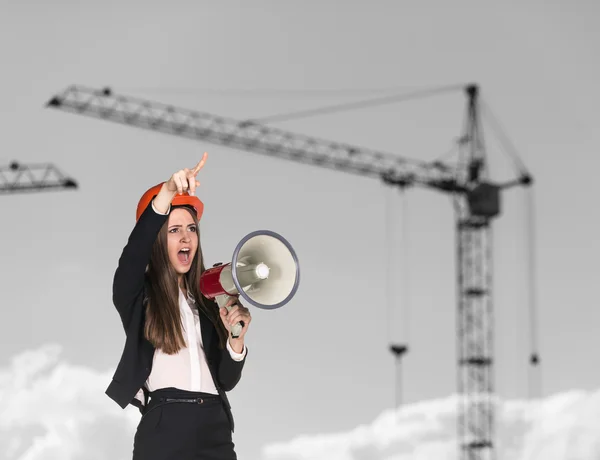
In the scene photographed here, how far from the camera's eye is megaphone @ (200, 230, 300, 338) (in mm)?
4312

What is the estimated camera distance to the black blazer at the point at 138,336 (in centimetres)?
437

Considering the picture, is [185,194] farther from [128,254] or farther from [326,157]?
[326,157]

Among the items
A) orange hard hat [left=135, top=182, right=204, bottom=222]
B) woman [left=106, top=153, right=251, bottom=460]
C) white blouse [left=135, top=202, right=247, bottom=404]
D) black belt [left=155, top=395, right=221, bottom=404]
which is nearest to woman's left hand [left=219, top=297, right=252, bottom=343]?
woman [left=106, top=153, right=251, bottom=460]

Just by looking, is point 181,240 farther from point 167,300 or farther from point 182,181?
point 182,181

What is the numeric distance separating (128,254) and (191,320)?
50 cm

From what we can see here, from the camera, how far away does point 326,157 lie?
4441 cm

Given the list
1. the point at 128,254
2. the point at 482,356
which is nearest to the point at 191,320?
the point at 128,254

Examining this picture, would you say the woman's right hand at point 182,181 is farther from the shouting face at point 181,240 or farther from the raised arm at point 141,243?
the shouting face at point 181,240

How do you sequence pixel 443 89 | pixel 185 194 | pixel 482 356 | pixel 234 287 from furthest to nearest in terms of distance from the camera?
pixel 443 89 < pixel 482 356 < pixel 185 194 < pixel 234 287

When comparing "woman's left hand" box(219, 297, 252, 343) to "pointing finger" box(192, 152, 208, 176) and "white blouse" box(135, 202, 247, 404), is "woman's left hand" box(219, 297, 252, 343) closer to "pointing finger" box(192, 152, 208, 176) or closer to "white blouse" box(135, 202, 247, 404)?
"white blouse" box(135, 202, 247, 404)

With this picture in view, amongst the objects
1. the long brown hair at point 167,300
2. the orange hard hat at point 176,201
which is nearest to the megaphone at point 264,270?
the long brown hair at point 167,300

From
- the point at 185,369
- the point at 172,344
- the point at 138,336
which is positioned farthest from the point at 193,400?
the point at 138,336

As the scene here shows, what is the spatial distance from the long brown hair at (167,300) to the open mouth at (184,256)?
2.4 inches

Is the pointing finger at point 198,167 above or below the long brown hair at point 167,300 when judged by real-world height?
above
